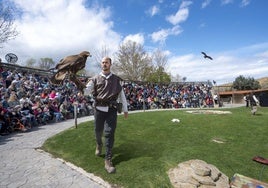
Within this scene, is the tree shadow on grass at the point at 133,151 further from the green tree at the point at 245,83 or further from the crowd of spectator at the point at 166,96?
the green tree at the point at 245,83

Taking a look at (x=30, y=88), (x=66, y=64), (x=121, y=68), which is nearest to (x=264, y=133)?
(x=66, y=64)

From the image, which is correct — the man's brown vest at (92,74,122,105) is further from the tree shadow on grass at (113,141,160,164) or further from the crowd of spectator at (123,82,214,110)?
the crowd of spectator at (123,82,214,110)

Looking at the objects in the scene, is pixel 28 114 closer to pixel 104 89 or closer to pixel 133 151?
pixel 133 151

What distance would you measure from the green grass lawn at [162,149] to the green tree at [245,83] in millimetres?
52533

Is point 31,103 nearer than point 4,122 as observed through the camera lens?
No

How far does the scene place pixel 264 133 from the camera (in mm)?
8750

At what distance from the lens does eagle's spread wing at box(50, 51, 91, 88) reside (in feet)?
16.8

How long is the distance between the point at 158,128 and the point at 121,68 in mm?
39110

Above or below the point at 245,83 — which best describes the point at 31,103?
below

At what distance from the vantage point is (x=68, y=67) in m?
5.17

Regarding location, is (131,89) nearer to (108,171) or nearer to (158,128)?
(158,128)

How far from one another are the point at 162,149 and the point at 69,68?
307 centimetres

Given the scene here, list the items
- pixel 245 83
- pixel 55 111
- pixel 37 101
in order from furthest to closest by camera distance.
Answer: pixel 245 83 < pixel 55 111 < pixel 37 101

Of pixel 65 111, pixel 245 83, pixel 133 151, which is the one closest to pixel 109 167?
pixel 133 151
